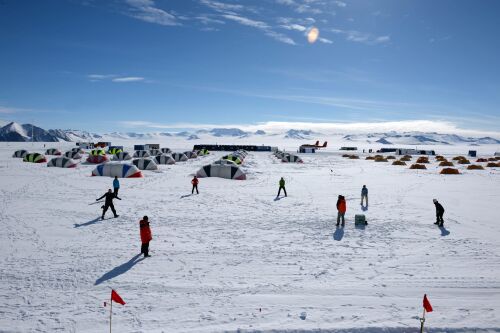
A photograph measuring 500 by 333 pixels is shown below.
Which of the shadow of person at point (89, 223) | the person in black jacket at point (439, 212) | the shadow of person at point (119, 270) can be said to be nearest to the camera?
the shadow of person at point (119, 270)

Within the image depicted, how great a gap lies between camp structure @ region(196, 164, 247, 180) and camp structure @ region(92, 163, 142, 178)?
18.9ft

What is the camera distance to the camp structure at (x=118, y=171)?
30.6 meters

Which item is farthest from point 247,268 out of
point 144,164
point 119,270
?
point 144,164

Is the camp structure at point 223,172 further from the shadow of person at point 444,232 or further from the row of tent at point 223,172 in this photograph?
the shadow of person at point 444,232

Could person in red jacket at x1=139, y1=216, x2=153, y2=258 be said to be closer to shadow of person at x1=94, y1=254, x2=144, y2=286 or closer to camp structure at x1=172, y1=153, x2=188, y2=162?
shadow of person at x1=94, y1=254, x2=144, y2=286

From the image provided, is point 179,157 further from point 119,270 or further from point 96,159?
point 119,270

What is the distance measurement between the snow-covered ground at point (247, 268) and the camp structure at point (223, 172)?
1149cm

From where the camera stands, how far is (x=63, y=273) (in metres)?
9.30

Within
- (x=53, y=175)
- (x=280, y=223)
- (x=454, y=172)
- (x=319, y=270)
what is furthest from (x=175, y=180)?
(x=454, y=172)

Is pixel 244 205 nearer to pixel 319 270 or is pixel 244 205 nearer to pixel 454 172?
pixel 319 270

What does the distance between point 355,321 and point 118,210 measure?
13478 mm

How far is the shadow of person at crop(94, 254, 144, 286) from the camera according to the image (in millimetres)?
8984

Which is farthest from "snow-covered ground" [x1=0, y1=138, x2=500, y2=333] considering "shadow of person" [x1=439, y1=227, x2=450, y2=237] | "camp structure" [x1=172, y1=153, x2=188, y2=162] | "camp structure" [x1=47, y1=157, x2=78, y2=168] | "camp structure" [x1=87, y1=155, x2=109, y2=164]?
"camp structure" [x1=172, y1=153, x2=188, y2=162]

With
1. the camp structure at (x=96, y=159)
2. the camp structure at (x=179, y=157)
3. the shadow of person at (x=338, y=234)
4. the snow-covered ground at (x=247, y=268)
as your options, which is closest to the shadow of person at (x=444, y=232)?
the snow-covered ground at (x=247, y=268)
